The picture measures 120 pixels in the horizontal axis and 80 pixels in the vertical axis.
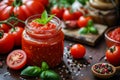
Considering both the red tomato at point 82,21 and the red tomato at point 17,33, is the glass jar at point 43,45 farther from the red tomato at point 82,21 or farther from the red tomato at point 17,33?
the red tomato at point 82,21

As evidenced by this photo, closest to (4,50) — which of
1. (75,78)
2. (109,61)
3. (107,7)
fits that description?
(75,78)

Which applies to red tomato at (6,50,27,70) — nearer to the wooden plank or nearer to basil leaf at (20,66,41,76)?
basil leaf at (20,66,41,76)

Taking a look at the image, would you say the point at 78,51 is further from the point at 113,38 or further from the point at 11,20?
the point at 11,20

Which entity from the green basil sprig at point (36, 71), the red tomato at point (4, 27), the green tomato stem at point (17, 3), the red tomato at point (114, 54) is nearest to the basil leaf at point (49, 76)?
the green basil sprig at point (36, 71)

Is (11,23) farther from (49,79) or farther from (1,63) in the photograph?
(49,79)

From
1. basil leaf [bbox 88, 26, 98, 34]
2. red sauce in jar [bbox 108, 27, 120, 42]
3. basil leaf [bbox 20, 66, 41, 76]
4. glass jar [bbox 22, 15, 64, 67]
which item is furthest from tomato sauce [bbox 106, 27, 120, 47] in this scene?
basil leaf [bbox 20, 66, 41, 76]
